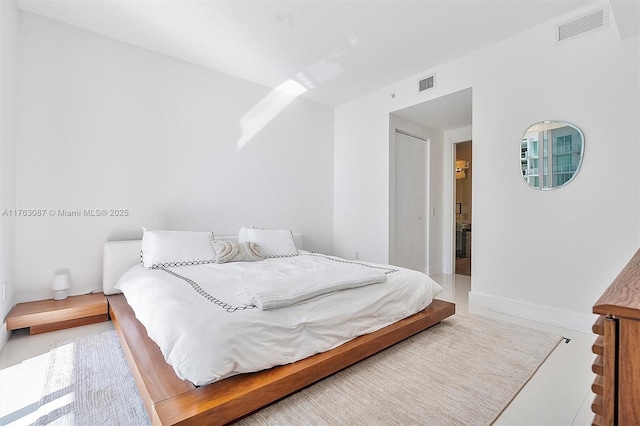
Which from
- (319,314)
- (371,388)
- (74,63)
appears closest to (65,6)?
(74,63)

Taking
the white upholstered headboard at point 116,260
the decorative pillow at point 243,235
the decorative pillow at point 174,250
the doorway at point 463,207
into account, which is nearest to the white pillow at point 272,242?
the decorative pillow at point 243,235

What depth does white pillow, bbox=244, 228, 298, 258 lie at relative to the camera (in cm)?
356

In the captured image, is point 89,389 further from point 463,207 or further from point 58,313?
point 463,207

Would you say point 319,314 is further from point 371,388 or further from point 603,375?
point 603,375

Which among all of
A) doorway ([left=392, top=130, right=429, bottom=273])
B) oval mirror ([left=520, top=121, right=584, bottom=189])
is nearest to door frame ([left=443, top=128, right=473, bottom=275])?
doorway ([left=392, top=130, right=429, bottom=273])

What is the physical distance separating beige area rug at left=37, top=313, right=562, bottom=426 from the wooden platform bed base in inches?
3.8

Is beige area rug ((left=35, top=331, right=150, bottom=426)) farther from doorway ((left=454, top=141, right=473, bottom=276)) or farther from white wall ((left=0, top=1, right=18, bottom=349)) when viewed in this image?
doorway ((left=454, top=141, right=473, bottom=276))

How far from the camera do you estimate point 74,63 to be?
3051 mm

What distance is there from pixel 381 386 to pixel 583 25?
137 inches

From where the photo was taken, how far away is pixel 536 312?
118 inches

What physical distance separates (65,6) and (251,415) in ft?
12.1

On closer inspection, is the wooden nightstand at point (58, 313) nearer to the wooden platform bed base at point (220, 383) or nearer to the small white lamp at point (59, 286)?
the small white lamp at point (59, 286)

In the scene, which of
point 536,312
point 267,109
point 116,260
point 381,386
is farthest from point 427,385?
point 267,109

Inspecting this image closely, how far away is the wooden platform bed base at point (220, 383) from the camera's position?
4.46ft
